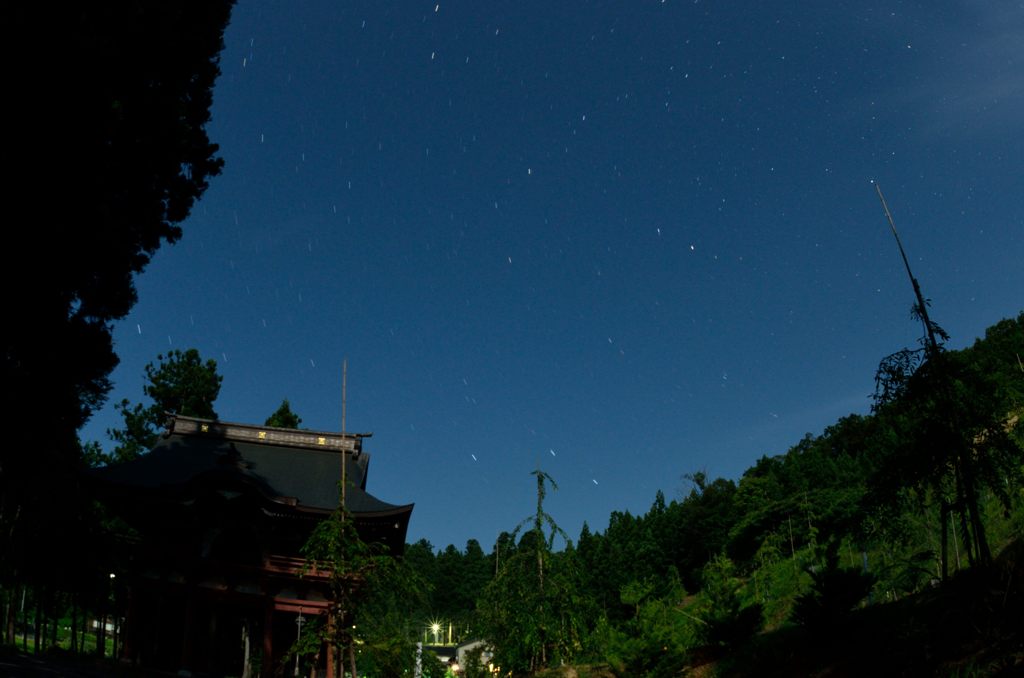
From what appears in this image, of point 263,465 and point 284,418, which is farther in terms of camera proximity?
point 284,418

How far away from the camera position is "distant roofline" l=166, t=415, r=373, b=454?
2898cm

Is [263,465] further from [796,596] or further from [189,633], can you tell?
[796,596]

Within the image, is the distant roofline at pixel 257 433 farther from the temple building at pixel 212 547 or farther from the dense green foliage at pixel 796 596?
the temple building at pixel 212 547

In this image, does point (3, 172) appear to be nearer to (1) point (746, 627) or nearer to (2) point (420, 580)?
(2) point (420, 580)

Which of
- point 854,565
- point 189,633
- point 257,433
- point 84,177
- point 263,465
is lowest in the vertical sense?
point 189,633

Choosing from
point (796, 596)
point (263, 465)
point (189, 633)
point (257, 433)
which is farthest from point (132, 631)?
point (796, 596)

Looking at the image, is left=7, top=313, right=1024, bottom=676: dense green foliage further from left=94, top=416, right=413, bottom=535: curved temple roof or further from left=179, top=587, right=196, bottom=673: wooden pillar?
left=179, top=587, right=196, bottom=673: wooden pillar

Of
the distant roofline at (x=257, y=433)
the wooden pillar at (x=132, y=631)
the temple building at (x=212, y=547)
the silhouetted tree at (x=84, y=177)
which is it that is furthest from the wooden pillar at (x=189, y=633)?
the silhouetted tree at (x=84, y=177)

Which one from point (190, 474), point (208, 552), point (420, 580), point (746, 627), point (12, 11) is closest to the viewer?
point (12, 11)

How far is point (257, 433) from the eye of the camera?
2922cm

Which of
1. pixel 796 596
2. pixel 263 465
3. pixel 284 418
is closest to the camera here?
pixel 796 596

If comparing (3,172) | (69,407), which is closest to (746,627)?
(69,407)

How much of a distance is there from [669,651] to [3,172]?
1485 cm

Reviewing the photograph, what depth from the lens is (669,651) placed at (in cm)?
1409
